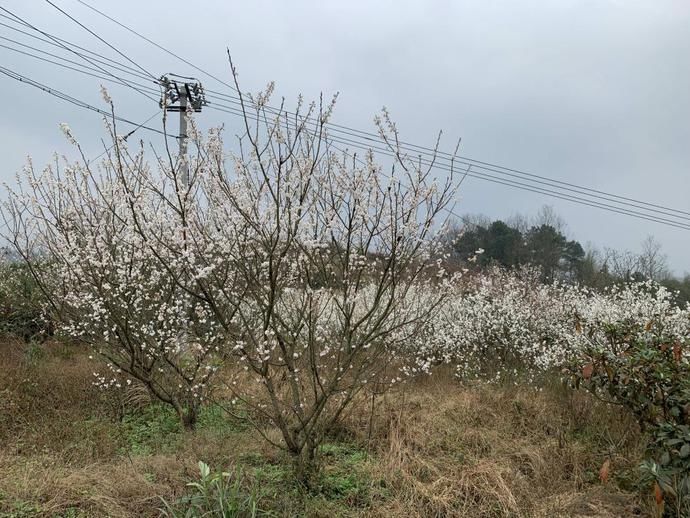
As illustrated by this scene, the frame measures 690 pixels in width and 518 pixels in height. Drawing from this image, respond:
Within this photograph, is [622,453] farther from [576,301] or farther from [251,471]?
[576,301]

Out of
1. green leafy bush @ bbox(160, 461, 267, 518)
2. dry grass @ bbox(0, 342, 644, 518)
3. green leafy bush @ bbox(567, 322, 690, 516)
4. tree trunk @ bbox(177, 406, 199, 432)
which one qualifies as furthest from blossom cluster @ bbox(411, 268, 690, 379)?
green leafy bush @ bbox(160, 461, 267, 518)

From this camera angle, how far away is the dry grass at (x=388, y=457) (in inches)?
147

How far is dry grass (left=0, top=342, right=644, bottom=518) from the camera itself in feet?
12.3

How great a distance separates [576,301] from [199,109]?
7983 mm

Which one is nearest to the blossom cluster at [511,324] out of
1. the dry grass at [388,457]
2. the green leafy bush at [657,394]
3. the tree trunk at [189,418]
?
the dry grass at [388,457]

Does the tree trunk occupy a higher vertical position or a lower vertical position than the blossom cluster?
lower

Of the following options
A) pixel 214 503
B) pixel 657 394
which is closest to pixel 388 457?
pixel 214 503

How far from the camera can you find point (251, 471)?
4.17 m

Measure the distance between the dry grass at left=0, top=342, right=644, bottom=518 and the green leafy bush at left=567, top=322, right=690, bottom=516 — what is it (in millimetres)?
441

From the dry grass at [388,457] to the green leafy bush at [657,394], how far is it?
0.44 m

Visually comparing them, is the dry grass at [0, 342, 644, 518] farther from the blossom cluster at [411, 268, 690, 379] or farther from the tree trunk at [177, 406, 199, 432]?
the blossom cluster at [411, 268, 690, 379]

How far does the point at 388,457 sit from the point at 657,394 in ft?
7.34

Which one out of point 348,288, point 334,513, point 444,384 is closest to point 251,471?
point 334,513

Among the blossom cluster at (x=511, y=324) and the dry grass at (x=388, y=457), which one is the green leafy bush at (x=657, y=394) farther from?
the blossom cluster at (x=511, y=324)
